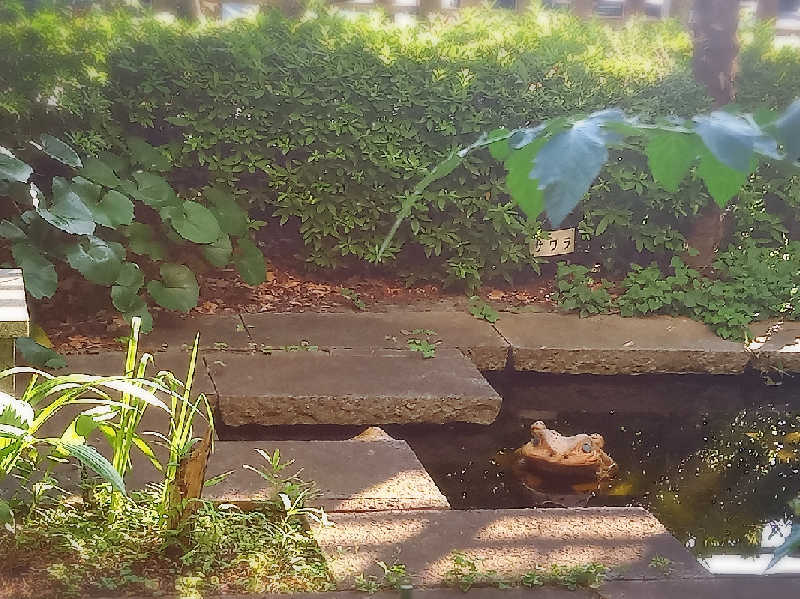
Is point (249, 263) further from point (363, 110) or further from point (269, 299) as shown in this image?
point (363, 110)

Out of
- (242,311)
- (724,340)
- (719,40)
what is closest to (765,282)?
(724,340)

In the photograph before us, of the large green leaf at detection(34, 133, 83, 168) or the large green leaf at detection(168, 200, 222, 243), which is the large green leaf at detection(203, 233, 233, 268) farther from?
the large green leaf at detection(34, 133, 83, 168)

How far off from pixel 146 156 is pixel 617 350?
207 cm

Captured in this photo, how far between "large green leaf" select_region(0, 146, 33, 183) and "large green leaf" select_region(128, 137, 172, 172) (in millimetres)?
695

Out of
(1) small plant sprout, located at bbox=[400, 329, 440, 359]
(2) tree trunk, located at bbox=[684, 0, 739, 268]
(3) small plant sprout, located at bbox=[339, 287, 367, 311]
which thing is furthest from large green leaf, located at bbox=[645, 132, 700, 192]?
(2) tree trunk, located at bbox=[684, 0, 739, 268]

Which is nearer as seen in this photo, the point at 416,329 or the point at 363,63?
the point at 416,329

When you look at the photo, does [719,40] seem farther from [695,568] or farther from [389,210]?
[695,568]

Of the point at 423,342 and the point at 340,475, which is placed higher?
the point at 340,475

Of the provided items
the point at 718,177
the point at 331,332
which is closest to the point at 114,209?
the point at 331,332

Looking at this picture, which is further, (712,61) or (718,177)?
(712,61)

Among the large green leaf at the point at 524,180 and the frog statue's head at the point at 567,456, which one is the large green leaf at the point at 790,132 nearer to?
the large green leaf at the point at 524,180

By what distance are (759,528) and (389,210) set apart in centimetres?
225

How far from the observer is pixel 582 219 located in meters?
4.72

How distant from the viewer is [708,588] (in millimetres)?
2051
